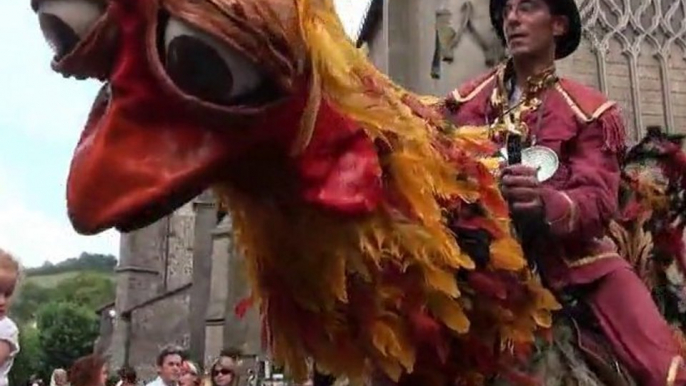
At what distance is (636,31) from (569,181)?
690 inches

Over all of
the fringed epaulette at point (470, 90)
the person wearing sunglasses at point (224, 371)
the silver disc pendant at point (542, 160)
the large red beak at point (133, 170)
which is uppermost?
the fringed epaulette at point (470, 90)

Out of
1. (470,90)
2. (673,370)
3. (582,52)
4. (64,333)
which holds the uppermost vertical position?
(582,52)

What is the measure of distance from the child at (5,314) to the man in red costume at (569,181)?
85.7 inches

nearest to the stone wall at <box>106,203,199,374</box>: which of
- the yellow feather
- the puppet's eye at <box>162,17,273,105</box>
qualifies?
the yellow feather

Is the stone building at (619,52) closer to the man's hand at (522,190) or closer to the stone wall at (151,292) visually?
the man's hand at (522,190)

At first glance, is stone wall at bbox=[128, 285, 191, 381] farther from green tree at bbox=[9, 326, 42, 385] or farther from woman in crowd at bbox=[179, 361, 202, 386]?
woman in crowd at bbox=[179, 361, 202, 386]

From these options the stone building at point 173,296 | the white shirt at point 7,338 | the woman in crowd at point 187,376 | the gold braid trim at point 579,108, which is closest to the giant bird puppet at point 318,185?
the gold braid trim at point 579,108

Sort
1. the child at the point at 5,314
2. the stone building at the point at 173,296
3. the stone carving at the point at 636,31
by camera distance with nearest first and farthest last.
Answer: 1. the child at the point at 5,314
2. the stone carving at the point at 636,31
3. the stone building at the point at 173,296

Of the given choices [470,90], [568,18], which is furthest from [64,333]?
[568,18]

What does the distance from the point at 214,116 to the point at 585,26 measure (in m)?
18.0

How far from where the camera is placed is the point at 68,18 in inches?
79.1

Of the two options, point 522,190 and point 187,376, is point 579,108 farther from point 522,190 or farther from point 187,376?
point 187,376

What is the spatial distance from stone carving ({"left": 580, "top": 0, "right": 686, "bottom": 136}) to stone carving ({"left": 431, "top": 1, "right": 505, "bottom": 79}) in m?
2.39

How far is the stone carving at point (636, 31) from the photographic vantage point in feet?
62.0
